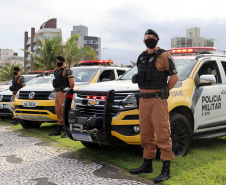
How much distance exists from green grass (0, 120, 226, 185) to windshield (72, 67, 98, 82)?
2.12m

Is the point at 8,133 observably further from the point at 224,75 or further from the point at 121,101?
the point at 224,75

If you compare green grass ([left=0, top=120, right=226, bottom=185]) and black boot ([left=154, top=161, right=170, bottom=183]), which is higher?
Answer: black boot ([left=154, top=161, right=170, bottom=183])

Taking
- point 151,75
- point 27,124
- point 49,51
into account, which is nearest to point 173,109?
point 151,75

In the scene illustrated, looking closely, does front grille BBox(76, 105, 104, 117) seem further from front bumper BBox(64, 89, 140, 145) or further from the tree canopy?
the tree canopy

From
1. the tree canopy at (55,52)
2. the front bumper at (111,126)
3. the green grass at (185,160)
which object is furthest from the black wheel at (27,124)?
the tree canopy at (55,52)

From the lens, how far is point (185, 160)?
5.04 m

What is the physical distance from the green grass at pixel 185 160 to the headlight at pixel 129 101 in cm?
91

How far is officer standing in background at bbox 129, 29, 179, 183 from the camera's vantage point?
13.9 ft

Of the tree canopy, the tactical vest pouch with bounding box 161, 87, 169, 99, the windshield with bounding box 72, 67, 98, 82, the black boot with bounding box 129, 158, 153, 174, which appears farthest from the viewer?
the tree canopy

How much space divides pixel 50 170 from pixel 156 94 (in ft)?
6.38

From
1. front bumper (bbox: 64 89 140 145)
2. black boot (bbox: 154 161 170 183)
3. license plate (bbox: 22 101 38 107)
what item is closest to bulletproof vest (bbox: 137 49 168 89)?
front bumper (bbox: 64 89 140 145)

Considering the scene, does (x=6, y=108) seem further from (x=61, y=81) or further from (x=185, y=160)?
(x=185, y=160)

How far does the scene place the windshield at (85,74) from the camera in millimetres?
8695

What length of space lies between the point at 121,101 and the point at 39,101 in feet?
12.2
